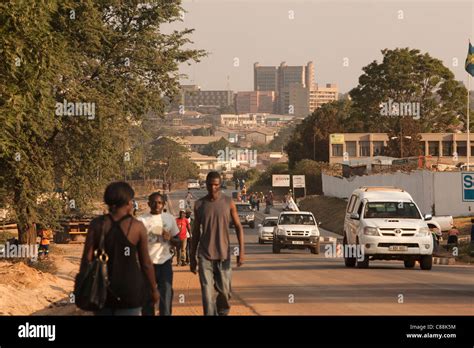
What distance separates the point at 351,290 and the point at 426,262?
28.1 feet

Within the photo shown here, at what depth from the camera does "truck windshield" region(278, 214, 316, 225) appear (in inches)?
1785

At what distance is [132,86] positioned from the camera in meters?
41.7

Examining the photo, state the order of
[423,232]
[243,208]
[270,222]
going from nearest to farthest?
[423,232] < [270,222] < [243,208]

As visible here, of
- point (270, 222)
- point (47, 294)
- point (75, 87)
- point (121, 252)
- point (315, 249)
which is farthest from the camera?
point (270, 222)

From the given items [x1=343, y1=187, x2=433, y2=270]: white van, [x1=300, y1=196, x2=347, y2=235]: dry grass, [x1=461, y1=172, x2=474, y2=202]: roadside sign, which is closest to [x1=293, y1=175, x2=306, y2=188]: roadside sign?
[x1=300, y1=196, x2=347, y2=235]: dry grass

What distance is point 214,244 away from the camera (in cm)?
1463

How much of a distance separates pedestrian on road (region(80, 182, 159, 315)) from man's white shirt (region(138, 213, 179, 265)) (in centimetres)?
337

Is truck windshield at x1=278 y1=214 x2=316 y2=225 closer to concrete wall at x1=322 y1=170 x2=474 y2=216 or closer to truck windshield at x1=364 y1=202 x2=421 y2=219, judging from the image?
truck windshield at x1=364 y1=202 x2=421 y2=219

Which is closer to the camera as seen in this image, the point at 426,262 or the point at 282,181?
the point at 426,262

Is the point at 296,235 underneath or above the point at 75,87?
underneath

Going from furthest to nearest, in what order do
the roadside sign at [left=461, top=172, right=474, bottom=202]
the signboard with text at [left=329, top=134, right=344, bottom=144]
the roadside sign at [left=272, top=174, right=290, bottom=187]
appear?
the signboard with text at [left=329, top=134, right=344, bottom=144] → the roadside sign at [left=272, top=174, right=290, bottom=187] → the roadside sign at [left=461, top=172, right=474, bottom=202]

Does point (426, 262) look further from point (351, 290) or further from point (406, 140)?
point (406, 140)

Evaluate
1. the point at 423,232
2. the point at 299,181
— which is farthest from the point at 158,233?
the point at 299,181

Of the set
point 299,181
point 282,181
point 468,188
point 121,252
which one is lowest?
point 282,181
